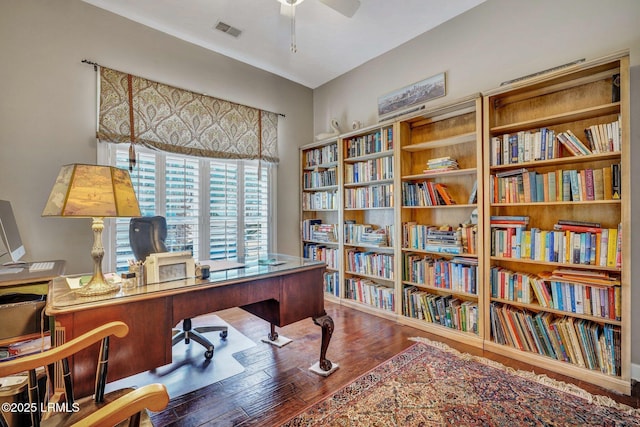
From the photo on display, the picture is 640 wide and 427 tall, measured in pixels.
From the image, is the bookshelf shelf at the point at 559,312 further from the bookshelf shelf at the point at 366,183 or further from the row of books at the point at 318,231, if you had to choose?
the row of books at the point at 318,231

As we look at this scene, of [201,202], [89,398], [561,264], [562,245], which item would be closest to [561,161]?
[562,245]

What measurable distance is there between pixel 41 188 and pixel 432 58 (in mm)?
3891

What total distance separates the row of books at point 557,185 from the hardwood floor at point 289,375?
1261 millimetres

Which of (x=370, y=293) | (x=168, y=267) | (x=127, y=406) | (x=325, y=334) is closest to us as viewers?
(x=127, y=406)

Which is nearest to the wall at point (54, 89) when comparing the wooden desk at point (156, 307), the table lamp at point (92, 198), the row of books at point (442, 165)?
the wooden desk at point (156, 307)

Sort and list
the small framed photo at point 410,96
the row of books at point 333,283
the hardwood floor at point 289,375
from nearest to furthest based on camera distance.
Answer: the hardwood floor at point 289,375, the small framed photo at point 410,96, the row of books at point 333,283

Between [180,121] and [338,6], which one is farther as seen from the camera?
[180,121]

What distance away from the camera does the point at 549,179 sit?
2.23m

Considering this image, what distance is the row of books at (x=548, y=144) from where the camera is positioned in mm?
1995

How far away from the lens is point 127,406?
77cm

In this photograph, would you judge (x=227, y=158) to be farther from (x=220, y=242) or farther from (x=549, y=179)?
(x=549, y=179)

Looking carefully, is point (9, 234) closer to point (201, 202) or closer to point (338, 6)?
point (201, 202)

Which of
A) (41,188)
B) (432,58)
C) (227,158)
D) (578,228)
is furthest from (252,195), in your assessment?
(578,228)

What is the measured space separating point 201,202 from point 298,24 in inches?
85.5
